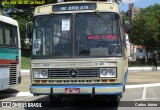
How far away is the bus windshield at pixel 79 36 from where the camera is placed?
450 inches

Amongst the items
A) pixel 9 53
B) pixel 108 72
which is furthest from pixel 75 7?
pixel 9 53

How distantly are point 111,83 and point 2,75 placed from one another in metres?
5.42

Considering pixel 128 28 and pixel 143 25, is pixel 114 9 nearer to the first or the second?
pixel 128 28

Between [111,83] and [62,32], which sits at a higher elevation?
[62,32]

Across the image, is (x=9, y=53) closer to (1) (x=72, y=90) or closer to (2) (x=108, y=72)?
(1) (x=72, y=90)

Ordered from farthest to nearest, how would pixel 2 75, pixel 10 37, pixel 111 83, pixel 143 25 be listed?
1. pixel 143 25
2. pixel 10 37
3. pixel 2 75
4. pixel 111 83

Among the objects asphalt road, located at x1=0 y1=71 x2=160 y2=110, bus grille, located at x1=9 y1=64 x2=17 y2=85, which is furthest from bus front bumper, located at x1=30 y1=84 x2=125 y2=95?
bus grille, located at x1=9 y1=64 x2=17 y2=85

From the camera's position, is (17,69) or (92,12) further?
(17,69)

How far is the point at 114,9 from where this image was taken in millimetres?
11641

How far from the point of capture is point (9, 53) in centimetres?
1600

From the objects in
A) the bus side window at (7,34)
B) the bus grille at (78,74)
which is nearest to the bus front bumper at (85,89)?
the bus grille at (78,74)

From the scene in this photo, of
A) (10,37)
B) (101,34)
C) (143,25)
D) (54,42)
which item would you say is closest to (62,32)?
(54,42)

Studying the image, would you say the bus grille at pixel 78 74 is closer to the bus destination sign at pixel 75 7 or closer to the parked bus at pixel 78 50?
the parked bus at pixel 78 50

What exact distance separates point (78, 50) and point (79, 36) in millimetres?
390
